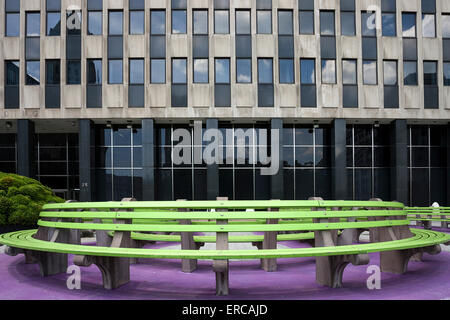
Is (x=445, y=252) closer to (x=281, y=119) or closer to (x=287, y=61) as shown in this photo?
(x=281, y=119)

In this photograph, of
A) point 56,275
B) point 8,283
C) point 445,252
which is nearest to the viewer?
point 8,283

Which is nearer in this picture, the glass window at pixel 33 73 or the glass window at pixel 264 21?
the glass window at pixel 33 73

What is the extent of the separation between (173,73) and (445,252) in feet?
57.1

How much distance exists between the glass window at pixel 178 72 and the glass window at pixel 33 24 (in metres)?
8.96

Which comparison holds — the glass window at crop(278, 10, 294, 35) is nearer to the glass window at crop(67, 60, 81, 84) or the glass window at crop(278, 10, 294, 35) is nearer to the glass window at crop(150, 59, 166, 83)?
the glass window at crop(150, 59, 166, 83)

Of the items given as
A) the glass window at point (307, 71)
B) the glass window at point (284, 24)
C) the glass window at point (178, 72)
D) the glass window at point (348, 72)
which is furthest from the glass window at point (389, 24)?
the glass window at point (178, 72)

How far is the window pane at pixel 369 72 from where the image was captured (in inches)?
826

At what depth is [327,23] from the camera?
21016mm

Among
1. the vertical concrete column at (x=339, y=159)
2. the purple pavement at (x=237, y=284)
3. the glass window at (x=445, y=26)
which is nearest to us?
Answer: the purple pavement at (x=237, y=284)

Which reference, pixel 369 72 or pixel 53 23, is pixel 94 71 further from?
pixel 369 72

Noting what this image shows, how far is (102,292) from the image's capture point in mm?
4008

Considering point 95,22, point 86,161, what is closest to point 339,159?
point 86,161

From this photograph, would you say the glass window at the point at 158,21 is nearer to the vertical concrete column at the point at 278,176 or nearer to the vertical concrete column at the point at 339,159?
the vertical concrete column at the point at 278,176

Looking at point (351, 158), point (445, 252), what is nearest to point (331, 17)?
point (351, 158)
